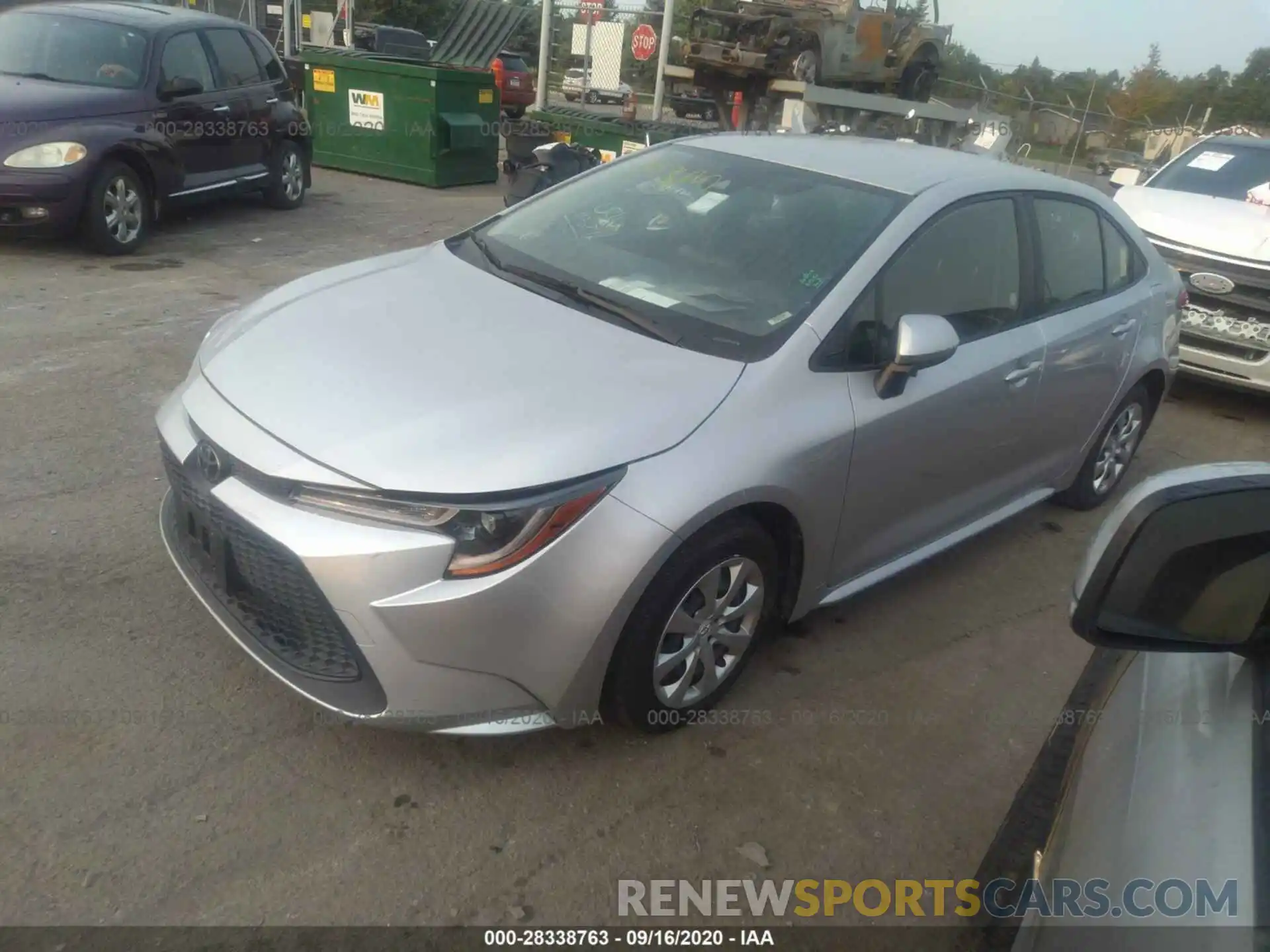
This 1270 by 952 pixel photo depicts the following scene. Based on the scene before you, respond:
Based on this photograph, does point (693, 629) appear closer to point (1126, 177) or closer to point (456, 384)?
point (456, 384)

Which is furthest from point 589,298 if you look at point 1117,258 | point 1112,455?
point 1112,455

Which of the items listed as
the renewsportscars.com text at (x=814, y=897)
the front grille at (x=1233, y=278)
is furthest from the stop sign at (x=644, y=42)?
the renewsportscars.com text at (x=814, y=897)

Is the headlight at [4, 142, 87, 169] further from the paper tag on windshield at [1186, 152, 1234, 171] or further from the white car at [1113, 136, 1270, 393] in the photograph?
the paper tag on windshield at [1186, 152, 1234, 171]

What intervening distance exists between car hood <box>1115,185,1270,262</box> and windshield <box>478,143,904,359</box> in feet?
14.1

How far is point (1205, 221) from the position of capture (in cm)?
728

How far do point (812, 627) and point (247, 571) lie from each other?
6.71 ft

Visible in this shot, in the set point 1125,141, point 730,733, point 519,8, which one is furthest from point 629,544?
point 1125,141

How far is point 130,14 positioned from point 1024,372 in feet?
26.5

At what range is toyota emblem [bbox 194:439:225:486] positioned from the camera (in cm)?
271

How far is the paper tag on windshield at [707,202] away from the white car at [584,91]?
40.8 ft

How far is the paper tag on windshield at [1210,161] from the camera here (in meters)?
8.21

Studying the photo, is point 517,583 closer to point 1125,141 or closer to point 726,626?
point 726,626

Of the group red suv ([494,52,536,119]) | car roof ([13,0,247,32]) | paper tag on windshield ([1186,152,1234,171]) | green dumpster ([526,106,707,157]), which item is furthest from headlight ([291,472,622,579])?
red suv ([494,52,536,119])

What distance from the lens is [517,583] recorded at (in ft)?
8.08
